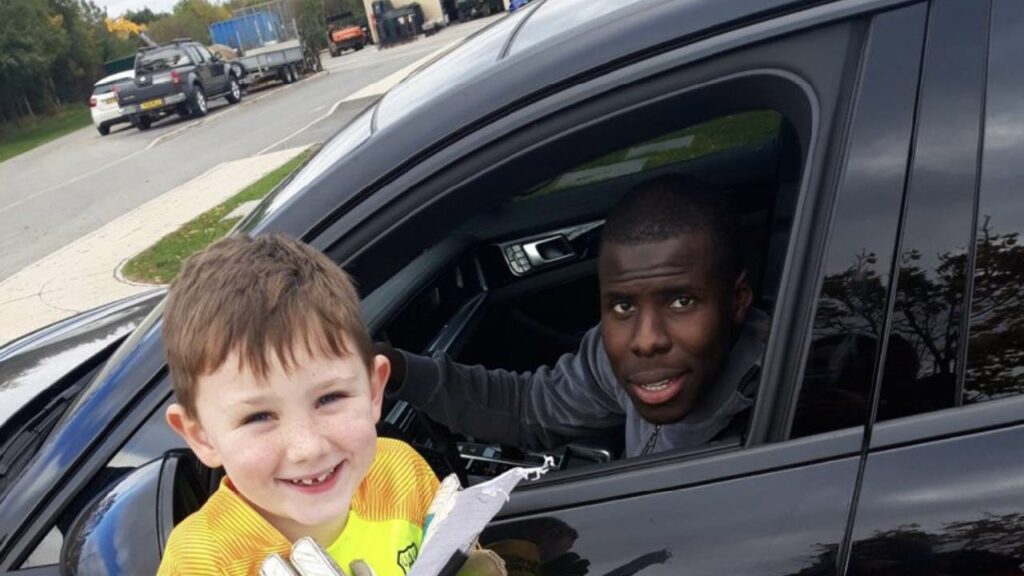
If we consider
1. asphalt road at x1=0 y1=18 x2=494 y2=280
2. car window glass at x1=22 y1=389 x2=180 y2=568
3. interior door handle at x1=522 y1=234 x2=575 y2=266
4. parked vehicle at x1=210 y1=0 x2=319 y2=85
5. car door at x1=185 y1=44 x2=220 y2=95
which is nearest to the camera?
car window glass at x1=22 y1=389 x2=180 y2=568

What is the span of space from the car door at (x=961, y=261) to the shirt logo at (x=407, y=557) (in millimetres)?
604

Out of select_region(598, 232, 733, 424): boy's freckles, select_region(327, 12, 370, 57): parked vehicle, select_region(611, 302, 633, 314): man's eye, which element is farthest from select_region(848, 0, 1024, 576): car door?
select_region(327, 12, 370, 57): parked vehicle

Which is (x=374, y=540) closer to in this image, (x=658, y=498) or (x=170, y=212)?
(x=658, y=498)

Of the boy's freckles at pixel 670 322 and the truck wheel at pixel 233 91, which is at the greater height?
the boy's freckles at pixel 670 322

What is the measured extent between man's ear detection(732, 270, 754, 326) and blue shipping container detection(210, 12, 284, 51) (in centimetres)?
3175

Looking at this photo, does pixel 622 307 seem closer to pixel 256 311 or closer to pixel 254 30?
pixel 256 311

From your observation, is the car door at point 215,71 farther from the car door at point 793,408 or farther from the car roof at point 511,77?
the car door at point 793,408

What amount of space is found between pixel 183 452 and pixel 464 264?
149 cm

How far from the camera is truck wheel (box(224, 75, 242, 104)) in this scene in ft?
86.4

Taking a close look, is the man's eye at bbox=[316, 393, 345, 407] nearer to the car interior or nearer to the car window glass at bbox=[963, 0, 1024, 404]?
the car interior

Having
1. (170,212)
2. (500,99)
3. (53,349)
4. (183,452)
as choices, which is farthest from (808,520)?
(170,212)

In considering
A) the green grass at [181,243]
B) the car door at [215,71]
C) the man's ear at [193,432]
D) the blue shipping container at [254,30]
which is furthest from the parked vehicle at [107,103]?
the man's ear at [193,432]

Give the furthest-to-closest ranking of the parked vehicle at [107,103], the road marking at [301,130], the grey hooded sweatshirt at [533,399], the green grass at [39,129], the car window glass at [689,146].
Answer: the green grass at [39,129] → the parked vehicle at [107,103] → the road marking at [301,130] → the car window glass at [689,146] → the grey hooded sweatshirt at [533,399]

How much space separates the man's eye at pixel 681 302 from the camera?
185 cm
